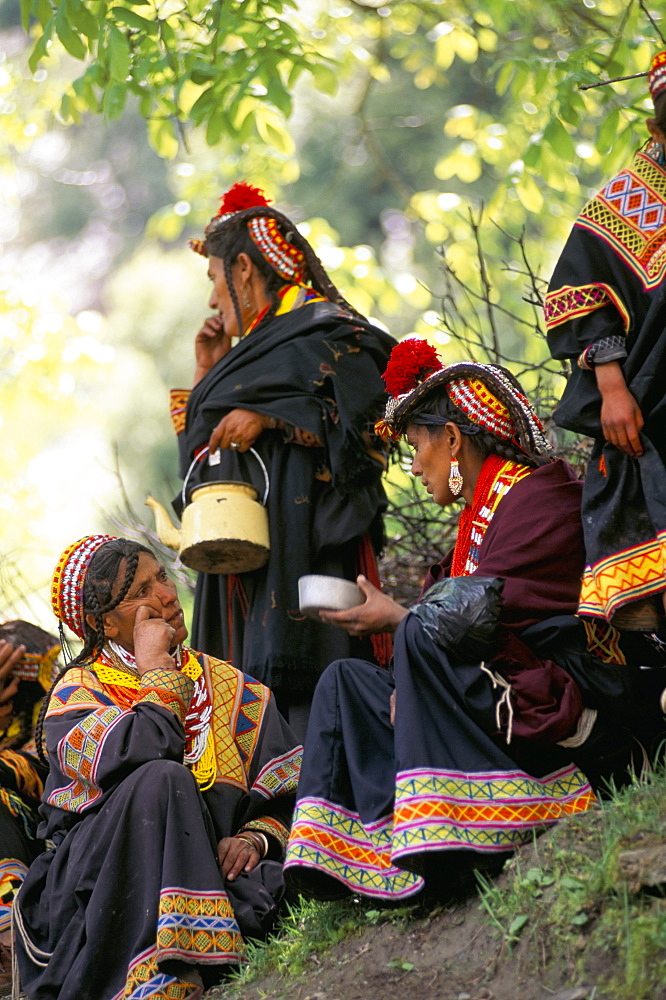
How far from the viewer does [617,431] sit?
3174mm

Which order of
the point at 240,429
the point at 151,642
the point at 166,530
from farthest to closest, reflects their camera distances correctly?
the point at 166,530 < the point at 240,429 < the point at 151,642

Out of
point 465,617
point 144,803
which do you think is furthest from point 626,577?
point 144,803

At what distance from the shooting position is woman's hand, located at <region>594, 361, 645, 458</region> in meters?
3.16

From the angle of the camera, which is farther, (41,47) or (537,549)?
(41,47)

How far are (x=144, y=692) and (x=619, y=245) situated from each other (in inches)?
69.9

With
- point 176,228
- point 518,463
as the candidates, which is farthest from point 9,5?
point 518,463

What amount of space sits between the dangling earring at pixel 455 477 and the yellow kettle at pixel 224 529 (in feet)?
3.69

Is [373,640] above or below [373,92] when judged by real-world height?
below

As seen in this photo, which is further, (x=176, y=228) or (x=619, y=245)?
(x=176, y=228)

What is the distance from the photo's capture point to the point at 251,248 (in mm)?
5098

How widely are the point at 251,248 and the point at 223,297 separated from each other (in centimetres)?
23

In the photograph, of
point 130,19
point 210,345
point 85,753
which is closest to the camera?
point 85,753

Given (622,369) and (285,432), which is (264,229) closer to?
(285,432)

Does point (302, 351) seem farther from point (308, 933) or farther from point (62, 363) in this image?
point (62, 363)
